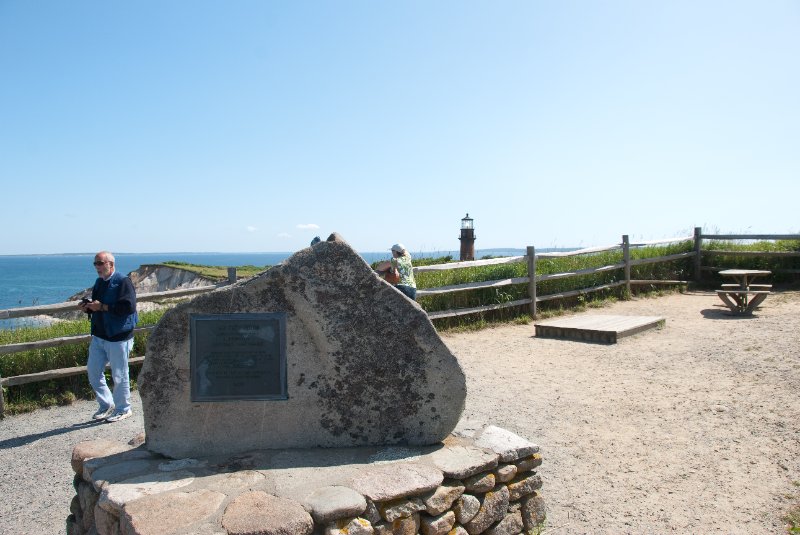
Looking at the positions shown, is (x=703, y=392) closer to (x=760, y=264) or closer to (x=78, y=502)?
(x=78, y=502)

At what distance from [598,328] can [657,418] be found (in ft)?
11.3

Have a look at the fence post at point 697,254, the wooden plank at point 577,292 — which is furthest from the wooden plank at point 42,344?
the fence post at point 697,254

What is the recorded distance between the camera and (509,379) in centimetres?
696

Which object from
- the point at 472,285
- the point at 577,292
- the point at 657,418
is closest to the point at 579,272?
the point at 577,292

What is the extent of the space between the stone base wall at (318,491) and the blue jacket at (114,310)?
2049mm

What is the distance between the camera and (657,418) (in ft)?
17.4

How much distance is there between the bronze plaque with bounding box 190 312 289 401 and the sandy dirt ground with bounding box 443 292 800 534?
55.1 inches

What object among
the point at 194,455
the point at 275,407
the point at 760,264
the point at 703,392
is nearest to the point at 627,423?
the point at 703,392

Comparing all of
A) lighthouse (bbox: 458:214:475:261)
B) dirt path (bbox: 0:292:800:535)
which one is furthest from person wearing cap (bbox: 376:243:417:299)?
lighthouse (bbox: 458:214:475:261)

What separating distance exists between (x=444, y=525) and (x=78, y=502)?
7.43ft

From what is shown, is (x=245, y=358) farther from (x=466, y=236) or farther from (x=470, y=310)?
(x=466, y=236)

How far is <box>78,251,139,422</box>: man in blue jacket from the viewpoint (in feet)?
18.4

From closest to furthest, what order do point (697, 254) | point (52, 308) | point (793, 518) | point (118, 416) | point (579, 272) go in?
point (793, 518) < point (118, 416) < point (52, 308) < point (579, 272) < point (697, 254)

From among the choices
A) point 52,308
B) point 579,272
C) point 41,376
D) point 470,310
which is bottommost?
point 41,376
